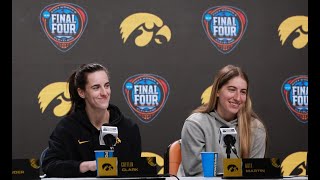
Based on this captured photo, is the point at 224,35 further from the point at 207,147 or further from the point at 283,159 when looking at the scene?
the point at 207,147

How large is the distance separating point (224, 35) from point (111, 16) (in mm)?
1115

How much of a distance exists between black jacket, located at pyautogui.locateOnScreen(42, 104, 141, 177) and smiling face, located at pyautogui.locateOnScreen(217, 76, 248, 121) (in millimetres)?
587

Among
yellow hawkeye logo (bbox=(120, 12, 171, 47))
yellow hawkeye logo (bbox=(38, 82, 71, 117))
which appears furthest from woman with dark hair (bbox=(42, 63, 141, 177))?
yellow hawkeye logo (bbox=(120, 12, 171, 47))

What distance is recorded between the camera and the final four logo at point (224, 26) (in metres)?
5.25

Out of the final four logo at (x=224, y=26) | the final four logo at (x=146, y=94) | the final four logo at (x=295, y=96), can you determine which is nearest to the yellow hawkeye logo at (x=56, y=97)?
the final four logo at (x=146, y=94)

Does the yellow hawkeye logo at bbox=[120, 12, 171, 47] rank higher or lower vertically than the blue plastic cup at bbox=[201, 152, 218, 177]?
higher

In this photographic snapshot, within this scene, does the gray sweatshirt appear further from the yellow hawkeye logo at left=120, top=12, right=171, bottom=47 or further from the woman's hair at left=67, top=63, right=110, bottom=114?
the yellow hawkeye logo at left=120, top=12, right=171, bottom=47

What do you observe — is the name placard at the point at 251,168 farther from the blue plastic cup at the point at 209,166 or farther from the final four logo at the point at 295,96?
the final four logo at the point at 295,96

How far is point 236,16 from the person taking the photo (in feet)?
17.5

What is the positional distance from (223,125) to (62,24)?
2.25 meters

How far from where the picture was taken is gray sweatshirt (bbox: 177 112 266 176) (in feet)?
10.6
